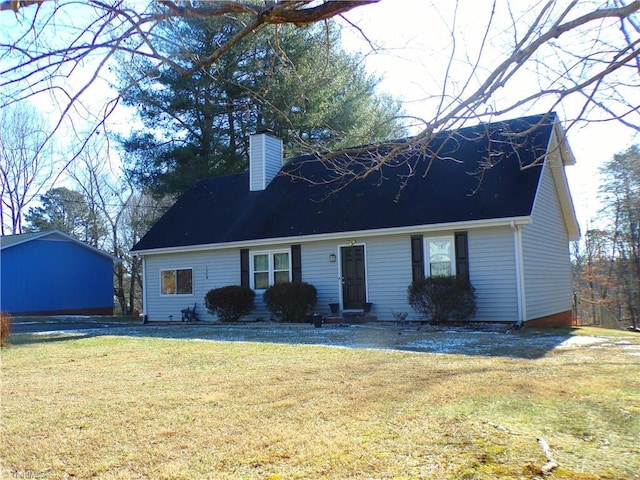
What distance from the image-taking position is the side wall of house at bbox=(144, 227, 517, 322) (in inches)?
573

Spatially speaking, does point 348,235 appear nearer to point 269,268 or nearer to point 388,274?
point 388,274

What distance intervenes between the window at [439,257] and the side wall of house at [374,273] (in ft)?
0.83

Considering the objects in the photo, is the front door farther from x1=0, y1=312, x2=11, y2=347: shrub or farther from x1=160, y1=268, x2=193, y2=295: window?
x1=0, y1=312, x2=11, y2=347: shrub

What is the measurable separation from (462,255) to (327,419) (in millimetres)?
10657

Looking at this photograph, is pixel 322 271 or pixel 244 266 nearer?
pixel 322 271

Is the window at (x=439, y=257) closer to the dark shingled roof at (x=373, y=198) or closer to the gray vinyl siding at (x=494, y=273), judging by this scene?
the gray vinyl siding at (x=494, y=273)

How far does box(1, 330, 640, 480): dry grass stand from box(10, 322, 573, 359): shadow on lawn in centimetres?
134

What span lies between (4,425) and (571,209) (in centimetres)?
1770

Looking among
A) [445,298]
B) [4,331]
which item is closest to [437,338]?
[445,298]

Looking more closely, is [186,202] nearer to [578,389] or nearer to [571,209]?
[571,209]

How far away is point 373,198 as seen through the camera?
680 inches

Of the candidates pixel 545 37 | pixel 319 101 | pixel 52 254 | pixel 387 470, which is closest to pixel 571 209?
pixel 319 101

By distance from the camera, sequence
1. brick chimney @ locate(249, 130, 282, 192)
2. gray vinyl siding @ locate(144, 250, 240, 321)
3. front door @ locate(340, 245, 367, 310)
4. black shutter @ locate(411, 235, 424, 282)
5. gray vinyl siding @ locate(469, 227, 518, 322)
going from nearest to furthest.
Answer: gray vinyl siding @ locate(469, 227, 518, 322), black shutter @ locate(411, 235, 424, 282), front door @ locate(340, 245, 367, 310), gray vinyl siding @ locate(144, 250, 240, 321), brick chimney @ locate(249, 130, 282, 192)

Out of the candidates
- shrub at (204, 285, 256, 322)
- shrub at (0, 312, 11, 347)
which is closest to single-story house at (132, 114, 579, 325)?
shrub at (204, 285, 256, 322)
